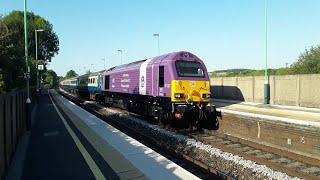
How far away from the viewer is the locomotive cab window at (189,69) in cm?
1934

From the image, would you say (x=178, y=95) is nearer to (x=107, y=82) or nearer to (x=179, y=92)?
(x=179, y=92)

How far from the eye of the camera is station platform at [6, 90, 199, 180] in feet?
29.7

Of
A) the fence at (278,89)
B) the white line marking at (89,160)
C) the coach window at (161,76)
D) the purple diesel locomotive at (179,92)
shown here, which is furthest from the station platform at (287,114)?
the white line marking at (89,160)

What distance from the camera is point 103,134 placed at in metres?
15.7

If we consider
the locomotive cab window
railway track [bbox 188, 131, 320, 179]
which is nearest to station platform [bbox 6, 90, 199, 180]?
railway track [bbox 188, 131, 320, 179]

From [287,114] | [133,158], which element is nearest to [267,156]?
[133,158]

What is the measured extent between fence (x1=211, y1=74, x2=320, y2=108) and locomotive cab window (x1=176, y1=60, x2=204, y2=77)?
11.6 m

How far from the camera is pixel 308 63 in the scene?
36562 millimetres

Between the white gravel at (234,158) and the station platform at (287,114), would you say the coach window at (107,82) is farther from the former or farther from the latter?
the white gravel at (234,158)

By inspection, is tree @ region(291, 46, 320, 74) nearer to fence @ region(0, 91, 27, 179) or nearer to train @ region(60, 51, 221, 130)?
train @ region(60, 51, 221, 130)

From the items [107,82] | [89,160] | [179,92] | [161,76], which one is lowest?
[89,160]

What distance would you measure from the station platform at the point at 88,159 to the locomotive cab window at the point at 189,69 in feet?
15.5

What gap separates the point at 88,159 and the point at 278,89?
24.2 m

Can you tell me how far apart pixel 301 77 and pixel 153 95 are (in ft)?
42.1
